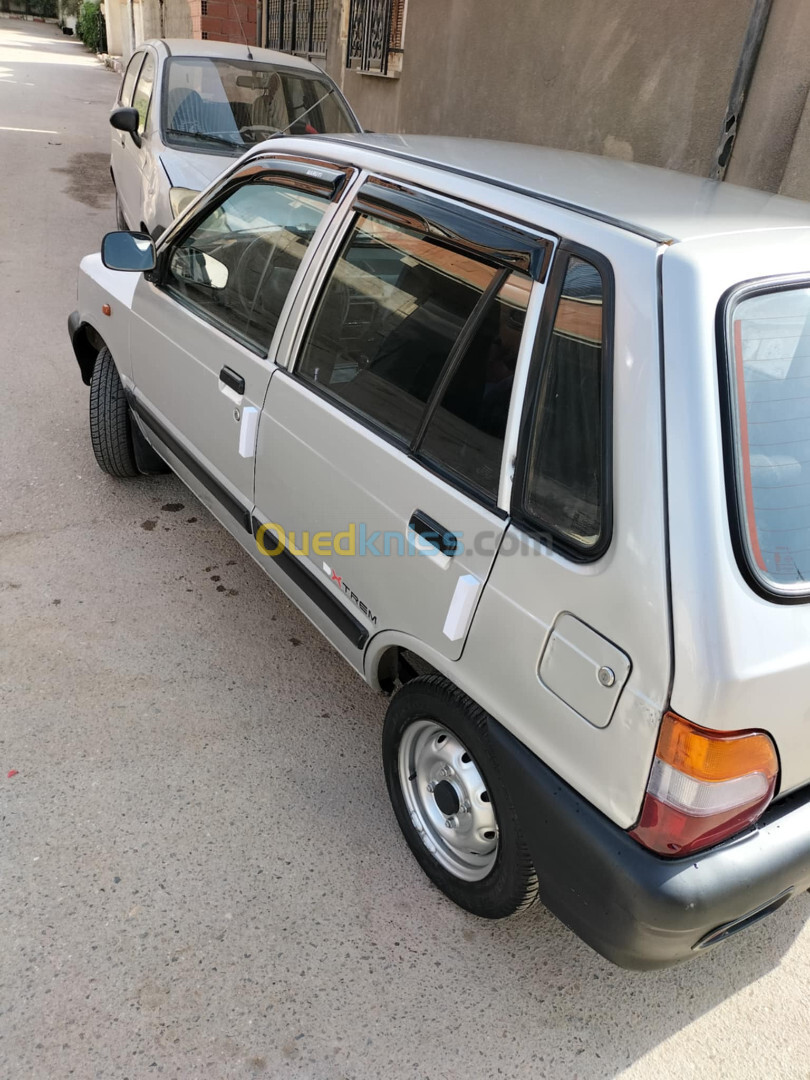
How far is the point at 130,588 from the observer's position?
331 centimetres

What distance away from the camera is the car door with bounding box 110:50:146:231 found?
6.29 metres

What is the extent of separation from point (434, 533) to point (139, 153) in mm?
5357

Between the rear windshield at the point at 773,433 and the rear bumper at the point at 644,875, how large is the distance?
54 centimetres

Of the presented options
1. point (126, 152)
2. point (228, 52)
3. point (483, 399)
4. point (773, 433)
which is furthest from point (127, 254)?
point (228, 52)

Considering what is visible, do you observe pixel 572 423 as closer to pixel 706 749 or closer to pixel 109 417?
pixel 706 749

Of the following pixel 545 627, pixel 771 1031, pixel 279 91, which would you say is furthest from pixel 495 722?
pixel 279 91

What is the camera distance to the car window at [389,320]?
79.0 inches

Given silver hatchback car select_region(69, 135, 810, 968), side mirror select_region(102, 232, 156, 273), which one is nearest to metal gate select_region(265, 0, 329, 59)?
side mirror select_region(102, 232, 156, 273)

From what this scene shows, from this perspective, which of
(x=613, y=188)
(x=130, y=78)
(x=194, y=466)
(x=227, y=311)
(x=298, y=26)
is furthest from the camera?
(x=298, y=26)

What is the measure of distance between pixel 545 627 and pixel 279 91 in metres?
6.00

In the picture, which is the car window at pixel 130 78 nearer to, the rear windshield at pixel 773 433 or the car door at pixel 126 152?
the car door at pixel 126 152

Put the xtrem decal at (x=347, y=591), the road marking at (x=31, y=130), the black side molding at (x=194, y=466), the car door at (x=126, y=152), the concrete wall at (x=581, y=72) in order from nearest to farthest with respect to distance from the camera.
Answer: the xtrem decal at (x=347, y=591) → the black side molding at (x=194, y=466) → the concrete wall at (x=581, y=72) → the car door at (x=126, y=152) → the road marking at (x=31, y=130)

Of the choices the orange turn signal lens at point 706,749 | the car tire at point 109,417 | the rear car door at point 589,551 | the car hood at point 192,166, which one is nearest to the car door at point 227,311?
the car tire at point 109,417

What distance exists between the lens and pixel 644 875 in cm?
153
